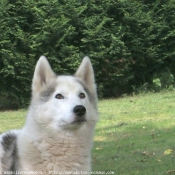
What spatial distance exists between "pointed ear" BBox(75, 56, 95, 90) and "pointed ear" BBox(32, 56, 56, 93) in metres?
0.34

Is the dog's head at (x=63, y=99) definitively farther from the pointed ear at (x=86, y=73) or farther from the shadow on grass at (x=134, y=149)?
the shadow on grass at (x=134, y=149)

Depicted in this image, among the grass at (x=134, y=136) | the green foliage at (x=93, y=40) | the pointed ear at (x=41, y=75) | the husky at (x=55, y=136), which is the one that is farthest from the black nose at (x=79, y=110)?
the green foliage at (x=93, y=40)

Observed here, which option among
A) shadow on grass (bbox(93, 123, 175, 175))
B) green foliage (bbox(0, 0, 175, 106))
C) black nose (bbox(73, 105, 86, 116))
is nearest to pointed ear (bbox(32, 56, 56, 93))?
black nose (bbox(73, 105, 86, 116))

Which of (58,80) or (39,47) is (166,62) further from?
(58,80)

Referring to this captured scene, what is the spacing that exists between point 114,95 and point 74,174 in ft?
43.0

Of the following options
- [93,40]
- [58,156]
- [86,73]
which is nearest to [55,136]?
[58,156]

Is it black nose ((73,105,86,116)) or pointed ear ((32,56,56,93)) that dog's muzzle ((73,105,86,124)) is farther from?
pointed ear ((32,56,56,93))

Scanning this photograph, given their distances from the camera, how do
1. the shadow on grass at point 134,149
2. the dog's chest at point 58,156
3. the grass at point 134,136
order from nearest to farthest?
1. the dog's chest at point 58,156
2. the shadow on grass at point 134,149
3. the grass at point 134,136

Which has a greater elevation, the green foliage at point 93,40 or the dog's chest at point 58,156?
the green foliage at point 93,40

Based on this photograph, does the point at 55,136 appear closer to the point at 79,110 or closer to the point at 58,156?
the point at 58,156

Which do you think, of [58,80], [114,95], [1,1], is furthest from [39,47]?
[58,80]

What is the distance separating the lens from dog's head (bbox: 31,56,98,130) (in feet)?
14.0

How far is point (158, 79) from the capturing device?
708 inches

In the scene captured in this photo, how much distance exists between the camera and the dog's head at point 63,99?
4262 mm
